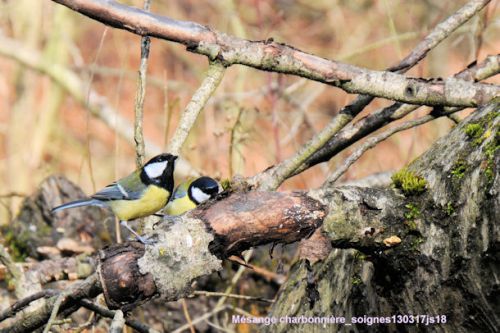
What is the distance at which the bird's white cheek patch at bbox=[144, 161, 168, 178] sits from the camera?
3412mm

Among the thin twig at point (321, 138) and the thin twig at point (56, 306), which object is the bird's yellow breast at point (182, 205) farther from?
the thin twig at point (56, 306)

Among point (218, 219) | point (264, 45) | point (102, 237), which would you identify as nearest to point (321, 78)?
point (264, 45)

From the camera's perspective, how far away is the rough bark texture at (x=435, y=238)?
215 cm

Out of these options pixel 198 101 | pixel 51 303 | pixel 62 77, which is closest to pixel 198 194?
pixel 198 101

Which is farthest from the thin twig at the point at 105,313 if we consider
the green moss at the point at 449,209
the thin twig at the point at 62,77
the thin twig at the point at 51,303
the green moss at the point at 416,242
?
the thin twig at the point at 62,77

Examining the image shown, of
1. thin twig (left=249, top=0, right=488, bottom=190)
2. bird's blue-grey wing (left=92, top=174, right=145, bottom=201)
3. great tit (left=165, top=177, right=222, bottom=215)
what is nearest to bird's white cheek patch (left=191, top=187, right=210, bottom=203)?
great tit (left=165, top=177, right=222, bottom=215)

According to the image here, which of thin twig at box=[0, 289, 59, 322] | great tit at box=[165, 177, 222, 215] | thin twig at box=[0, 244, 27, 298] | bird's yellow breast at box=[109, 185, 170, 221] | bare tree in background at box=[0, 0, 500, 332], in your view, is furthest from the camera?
great tit at box=[165, 177, 222, 215]

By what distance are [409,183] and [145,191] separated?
1.49m

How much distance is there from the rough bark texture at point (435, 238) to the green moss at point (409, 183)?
0.02m

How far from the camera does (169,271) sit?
6.93ft

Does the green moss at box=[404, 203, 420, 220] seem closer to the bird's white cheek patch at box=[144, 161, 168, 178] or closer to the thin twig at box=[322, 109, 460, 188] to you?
the thin twig at box=[322, 109, 460, 188]

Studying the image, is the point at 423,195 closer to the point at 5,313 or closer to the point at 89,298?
the point at 89,298

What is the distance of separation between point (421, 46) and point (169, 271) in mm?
1893

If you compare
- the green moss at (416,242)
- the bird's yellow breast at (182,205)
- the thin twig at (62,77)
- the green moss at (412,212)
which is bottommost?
the green moss at (416,242)
